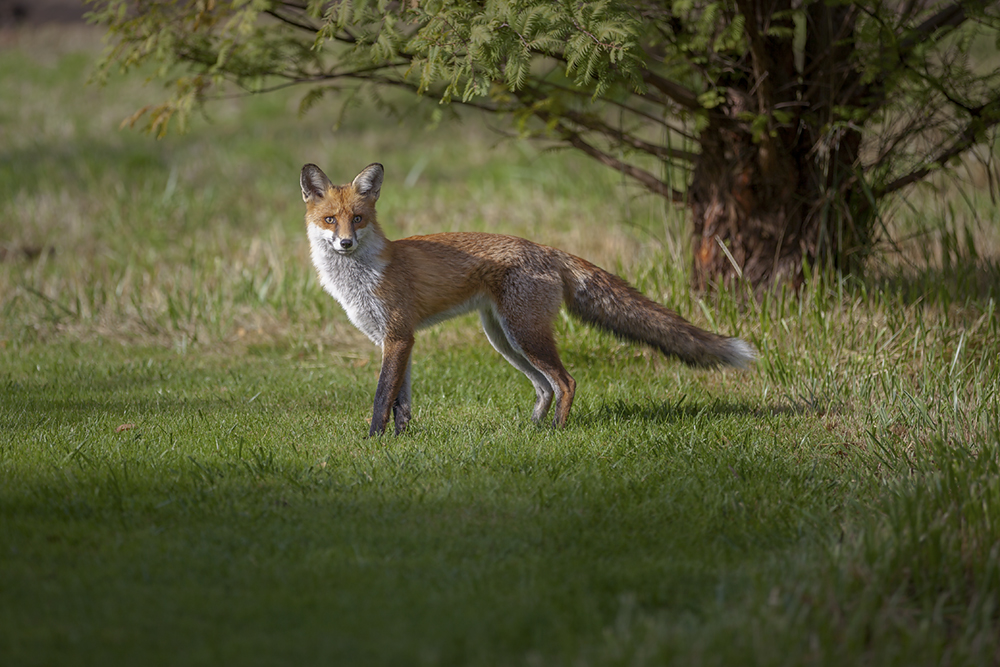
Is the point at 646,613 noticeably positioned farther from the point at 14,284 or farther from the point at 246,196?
the point at 246,196

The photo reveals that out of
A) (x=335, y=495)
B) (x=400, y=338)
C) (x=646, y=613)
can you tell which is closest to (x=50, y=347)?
(x=400, y=338)

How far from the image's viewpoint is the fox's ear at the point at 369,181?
229 inches

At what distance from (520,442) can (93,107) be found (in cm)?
1708

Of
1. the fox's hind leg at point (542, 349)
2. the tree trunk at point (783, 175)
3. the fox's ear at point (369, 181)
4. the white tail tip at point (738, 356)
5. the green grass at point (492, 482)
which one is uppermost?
the tree trunk at point (783, 175)

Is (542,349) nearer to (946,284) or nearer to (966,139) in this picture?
(966,139)

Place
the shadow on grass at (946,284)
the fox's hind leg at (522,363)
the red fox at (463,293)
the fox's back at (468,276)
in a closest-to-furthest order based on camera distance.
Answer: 1. the red fox at (463,293)
2. the fox's back at (468,276)
3. the fox's hind leg at (522,363)
4. the shadow on grass at (946,284)

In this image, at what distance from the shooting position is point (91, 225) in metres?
12.2

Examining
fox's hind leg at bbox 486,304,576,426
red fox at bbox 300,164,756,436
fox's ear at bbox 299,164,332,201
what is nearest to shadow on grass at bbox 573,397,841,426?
fox's hind leg at bbox 486,304,576,426

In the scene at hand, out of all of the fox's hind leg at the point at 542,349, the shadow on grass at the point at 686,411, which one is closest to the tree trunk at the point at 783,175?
the shadow on grass at the point at 686,411

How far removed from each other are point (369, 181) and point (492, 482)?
7.61ft

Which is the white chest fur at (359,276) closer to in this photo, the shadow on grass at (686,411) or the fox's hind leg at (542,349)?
the fox's hind leg at (542,349)

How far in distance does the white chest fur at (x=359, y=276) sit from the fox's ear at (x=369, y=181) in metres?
0.31

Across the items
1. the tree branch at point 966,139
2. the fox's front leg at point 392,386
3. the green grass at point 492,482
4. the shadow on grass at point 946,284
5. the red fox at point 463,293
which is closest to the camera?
the green grass at point 492,482

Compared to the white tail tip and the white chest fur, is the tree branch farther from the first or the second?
the white chest fur
